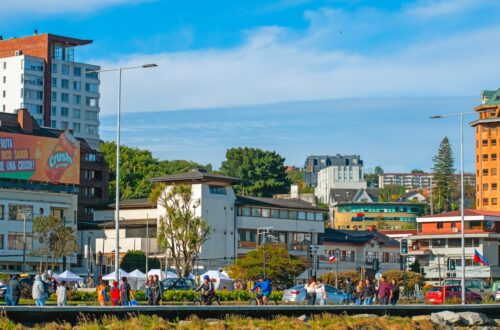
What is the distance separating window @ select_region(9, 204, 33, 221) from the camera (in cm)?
9988

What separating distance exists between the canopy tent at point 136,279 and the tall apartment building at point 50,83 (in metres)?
87.0

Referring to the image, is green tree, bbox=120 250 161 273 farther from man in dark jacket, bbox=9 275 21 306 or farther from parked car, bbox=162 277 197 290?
man in dark jacket, bbox=9 275 21 306

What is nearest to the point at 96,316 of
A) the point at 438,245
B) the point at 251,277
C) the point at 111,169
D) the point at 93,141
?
the point at 251,277

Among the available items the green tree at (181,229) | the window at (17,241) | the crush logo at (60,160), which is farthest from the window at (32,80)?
the green tree at (181,229)

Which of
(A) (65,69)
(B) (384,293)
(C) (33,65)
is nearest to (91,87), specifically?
(A) (65,69)

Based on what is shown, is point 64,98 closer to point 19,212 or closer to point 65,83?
point 65,83

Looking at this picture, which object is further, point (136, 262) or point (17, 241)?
→ point (136, 262)

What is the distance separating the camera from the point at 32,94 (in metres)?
177

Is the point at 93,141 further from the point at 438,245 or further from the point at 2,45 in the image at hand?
the point at 438,245

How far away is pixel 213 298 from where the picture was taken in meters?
48.3

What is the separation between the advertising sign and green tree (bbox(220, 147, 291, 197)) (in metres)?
54.5

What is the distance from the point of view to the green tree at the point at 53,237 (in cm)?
9388

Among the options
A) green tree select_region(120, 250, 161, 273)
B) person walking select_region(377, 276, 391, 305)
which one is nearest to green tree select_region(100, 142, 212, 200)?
green tree select_region(120, 250, 161, 273)

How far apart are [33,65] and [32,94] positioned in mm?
4984
